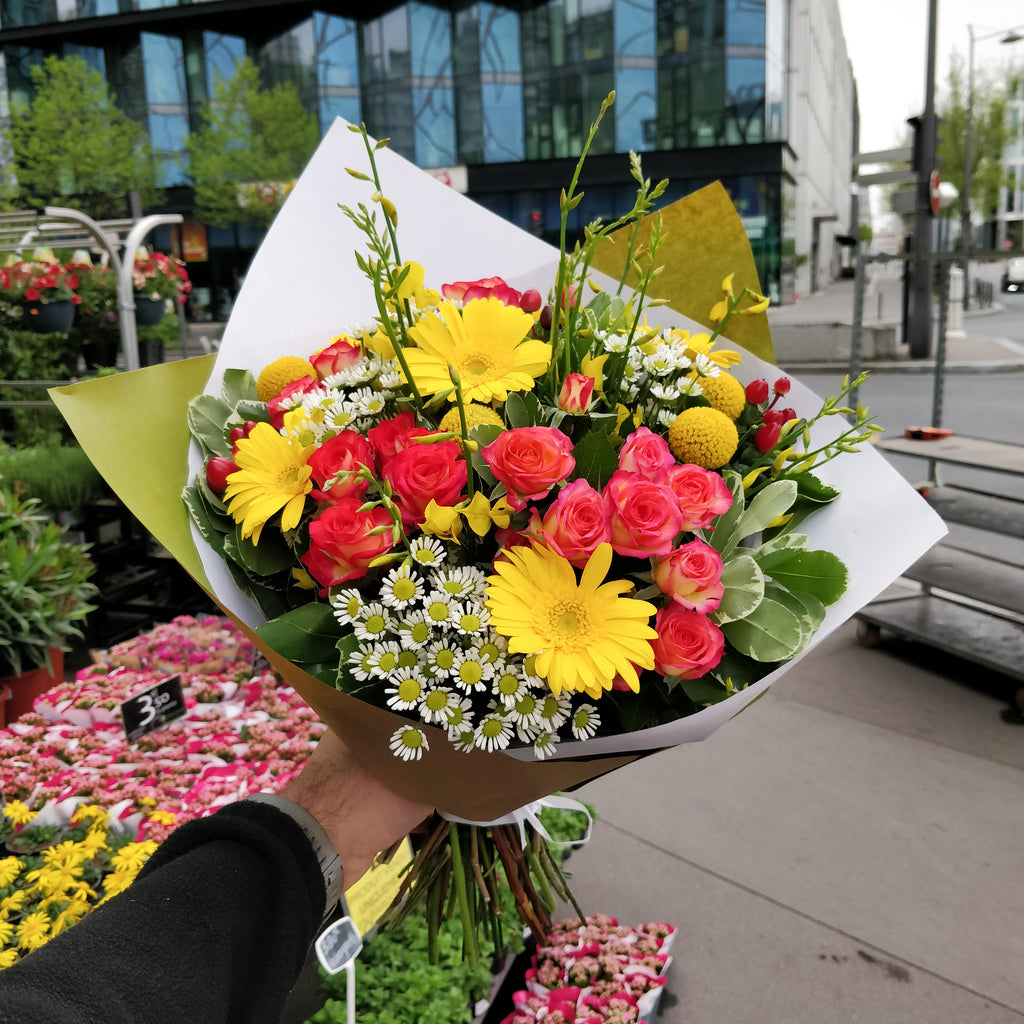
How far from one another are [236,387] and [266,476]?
0.26 m

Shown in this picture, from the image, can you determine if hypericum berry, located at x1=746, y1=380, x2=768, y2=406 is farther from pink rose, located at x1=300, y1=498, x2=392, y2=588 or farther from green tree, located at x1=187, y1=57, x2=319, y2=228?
green tree, located at x1=187, y1=57, x2=319, y2=228

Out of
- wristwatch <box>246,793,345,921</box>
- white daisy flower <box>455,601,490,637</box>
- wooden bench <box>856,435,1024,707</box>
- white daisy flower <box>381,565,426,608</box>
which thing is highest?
white daisy flower <box>381,565,426,608</box>

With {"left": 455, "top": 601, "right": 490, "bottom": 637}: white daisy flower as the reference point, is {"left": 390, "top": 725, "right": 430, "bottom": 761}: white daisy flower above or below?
below

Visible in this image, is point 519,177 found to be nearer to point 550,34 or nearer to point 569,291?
point 550,34

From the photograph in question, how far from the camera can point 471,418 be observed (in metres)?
0.94

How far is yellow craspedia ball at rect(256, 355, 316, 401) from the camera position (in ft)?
3.85

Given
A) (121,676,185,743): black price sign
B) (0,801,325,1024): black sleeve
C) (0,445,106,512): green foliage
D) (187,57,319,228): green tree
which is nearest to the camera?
(0,801,325,1024): black sleeve

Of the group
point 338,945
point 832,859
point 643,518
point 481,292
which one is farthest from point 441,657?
point 832,859

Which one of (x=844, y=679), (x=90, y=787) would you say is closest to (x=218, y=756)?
(x=90, y=787)

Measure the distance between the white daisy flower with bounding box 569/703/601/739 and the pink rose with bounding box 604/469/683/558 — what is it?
175mm

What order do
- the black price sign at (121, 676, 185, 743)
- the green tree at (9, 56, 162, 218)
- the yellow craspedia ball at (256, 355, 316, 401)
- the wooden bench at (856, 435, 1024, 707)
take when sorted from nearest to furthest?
the yellow craspedia ball at (256, 355, 316, 401) → the black price sign at (121, 676, 185, 743) → the wooden bench at (856, 435, 1024, 707) → the green tree at (9, 56, 162, 218)

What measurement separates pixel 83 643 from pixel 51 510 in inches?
38.3

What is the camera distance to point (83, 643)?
452cm

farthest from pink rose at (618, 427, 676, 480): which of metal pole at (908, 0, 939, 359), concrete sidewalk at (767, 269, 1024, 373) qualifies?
concrete sidewalk at (767, 269, 1024, 373)
